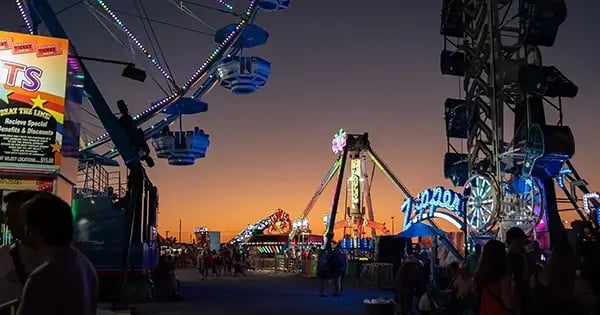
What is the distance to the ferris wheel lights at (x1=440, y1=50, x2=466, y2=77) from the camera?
31391 mm

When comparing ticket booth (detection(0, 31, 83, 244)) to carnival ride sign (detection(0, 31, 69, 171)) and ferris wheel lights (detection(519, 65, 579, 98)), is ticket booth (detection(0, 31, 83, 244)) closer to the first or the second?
carnival ride sign (detection(0, 31, 69, 171))

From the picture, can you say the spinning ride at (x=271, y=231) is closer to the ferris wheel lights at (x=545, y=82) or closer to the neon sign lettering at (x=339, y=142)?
the neon sign lettering at (x=339, y=142)

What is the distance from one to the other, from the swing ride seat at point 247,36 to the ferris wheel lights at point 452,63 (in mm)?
8000

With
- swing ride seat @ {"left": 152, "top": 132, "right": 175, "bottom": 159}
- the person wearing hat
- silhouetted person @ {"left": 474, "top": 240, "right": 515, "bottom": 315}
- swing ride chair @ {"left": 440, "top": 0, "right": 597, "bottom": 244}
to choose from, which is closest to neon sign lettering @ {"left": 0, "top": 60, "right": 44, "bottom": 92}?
the person wearing hat

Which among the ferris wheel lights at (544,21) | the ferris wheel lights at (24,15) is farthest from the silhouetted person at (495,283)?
the ferris wheel lights at (544,21)

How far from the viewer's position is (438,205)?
30.4 meters

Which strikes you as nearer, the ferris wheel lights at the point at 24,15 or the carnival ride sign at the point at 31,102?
the carnival ride sign at the point at 31,102

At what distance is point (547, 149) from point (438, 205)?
7.61 metres

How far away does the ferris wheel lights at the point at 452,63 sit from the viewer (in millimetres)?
31391

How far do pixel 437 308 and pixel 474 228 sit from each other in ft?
49.5

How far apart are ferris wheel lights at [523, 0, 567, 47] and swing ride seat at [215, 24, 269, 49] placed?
11.1 metres

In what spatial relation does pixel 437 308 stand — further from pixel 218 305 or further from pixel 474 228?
pixel 474 228

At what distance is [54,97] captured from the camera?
39.0ft

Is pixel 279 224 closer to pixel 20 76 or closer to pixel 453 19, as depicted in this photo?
pixel 453 19
